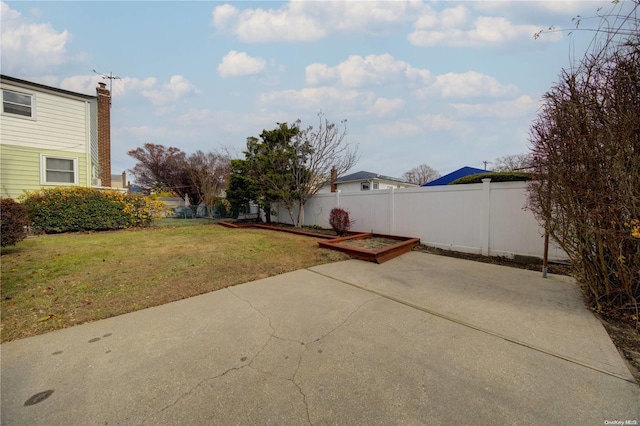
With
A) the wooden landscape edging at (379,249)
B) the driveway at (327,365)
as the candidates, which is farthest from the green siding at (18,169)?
the wooden landscape edging at (379,249)

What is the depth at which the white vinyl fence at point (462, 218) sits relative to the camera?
5.76m

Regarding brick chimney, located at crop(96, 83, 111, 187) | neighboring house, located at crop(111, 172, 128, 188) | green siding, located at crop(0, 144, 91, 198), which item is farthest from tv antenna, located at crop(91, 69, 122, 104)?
neighboring house, located at crop(111, 172, 128, 188)

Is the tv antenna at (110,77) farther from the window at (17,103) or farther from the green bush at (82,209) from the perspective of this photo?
the green bush at (82,209)

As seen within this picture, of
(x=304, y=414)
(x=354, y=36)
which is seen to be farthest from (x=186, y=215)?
(x=304, y=414)

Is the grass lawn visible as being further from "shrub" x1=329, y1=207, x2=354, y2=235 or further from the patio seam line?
the patio seam line

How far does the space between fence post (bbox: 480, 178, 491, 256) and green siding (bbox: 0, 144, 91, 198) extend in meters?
15.0

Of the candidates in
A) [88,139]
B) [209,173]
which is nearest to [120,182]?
[209,173]

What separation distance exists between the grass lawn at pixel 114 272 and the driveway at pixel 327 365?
0.42m

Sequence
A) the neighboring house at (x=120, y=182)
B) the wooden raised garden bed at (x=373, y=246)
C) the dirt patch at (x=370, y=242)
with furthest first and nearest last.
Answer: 1. the neighboring house at (x=120, y=182)
2. the dirt patch at (x=370, y=242)
3. the wooden raised garden bed at (x=373, y=246)

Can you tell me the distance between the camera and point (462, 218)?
672cm

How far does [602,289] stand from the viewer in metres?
3.31

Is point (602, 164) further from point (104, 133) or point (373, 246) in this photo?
point (104, 133)

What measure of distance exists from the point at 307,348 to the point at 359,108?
13.0m

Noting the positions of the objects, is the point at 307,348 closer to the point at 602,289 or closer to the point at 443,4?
the point at 602,289
